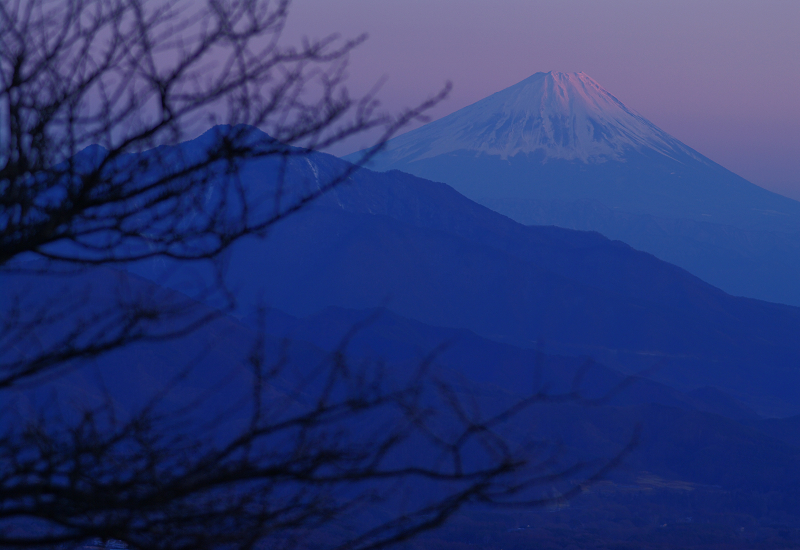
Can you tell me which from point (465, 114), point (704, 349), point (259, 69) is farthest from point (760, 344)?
point (259, 69)

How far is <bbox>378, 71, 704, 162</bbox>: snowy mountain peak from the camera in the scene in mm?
170750

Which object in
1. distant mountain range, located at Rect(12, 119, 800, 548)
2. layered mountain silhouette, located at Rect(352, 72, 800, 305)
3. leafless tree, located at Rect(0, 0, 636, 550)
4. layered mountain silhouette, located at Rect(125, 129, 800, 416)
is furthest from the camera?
layered mountain silhouette, located at Rect(352, 72, 800, 305)

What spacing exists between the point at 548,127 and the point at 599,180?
52.4 feet

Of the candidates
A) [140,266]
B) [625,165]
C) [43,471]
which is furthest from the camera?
[625,165]

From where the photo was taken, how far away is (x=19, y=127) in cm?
302

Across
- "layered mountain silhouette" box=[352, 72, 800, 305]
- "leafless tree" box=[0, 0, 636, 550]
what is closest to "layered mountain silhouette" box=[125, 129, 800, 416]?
"layered mountain silhouette" box=[352, 72, 800, 305]

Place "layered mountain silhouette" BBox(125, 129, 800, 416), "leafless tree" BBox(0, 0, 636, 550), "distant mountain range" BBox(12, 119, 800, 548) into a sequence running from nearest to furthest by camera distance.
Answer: "leafless tree" BBox(0, 0, 636, 550) < "distant mountain range" BBox(12, 119, 800, 548) < "layered mountain silhouette" BBox(125, 129, 800, 416)

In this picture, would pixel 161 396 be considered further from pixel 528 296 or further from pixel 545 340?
pixel 528 296

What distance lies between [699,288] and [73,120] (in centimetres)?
11596

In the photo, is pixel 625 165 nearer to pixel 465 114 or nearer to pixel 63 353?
pixel 465 114

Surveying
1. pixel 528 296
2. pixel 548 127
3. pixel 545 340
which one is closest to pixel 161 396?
pixel 545 340

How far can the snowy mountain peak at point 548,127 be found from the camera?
170750 millimetres

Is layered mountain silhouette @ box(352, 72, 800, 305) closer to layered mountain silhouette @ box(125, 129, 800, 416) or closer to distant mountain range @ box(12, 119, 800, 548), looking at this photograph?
distant mountain range @ box(12, 119, 800, 548)

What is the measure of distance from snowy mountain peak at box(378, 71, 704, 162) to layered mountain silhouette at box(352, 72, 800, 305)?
194 millimetres
